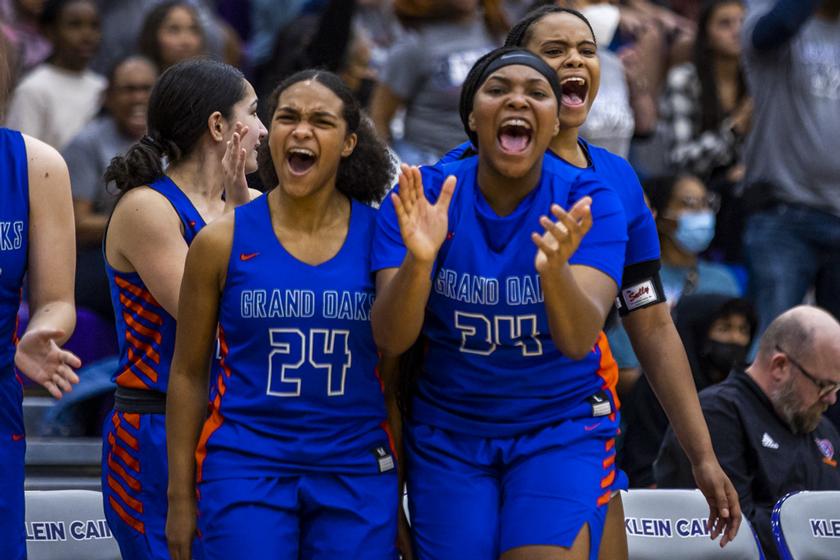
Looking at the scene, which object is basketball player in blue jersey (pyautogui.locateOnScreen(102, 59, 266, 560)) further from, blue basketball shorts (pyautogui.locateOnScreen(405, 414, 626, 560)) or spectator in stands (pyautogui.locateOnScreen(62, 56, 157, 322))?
spectator in stands (pyautogui.locateOnScreen(62, 56, 157, 322))

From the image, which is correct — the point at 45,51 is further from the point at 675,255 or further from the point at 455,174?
the point at 455,174

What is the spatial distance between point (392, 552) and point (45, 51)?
5196mm

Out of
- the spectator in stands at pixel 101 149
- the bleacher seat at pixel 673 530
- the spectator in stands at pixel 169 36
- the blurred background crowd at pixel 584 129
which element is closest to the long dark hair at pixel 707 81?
the blurred background crowd at pixel 584 129

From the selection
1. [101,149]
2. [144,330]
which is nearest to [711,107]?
[101,149]

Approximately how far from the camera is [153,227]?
429 centimetres

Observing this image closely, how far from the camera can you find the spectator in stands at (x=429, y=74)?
289 inches

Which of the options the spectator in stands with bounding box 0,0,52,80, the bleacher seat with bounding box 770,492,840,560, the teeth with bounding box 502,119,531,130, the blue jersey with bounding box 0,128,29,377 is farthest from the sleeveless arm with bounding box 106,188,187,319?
the spectator in stands with bounding box 0,0,52,80

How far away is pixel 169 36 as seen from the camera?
7.82 metres

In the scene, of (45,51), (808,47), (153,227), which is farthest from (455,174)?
(45,51)

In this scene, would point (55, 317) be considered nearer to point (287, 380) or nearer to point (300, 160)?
point (287, 380)

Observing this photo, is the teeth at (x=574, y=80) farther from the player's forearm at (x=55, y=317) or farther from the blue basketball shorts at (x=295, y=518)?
the player's forearm at (x=55, y=317)

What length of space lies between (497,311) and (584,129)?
12.8ft

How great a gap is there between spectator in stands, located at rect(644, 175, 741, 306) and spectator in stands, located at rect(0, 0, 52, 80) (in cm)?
324

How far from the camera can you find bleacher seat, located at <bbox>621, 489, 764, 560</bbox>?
5.32 m
